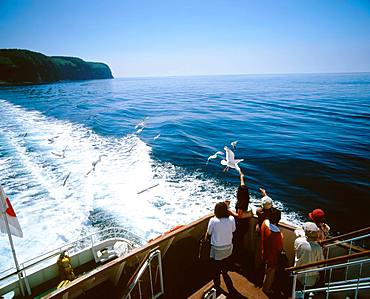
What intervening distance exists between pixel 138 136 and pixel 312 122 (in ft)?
65.8

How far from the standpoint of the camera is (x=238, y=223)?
4.52 meters

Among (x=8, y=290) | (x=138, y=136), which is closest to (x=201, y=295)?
(x=8, y=290)

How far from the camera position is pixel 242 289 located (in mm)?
4117

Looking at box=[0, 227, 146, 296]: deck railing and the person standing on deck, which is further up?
the person standing on deck

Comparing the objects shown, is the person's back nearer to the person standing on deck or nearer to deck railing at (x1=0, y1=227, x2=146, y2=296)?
the person standing on deck

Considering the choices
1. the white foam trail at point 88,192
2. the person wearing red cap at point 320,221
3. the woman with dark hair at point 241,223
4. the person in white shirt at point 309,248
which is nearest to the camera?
the person in white shirt at point 309,248

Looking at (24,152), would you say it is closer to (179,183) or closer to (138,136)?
(138,136)

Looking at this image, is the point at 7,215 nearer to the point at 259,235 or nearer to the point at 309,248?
the point at 259,235

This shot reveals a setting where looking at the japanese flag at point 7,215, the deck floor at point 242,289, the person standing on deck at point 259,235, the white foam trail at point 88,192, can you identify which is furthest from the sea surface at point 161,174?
the person standing on deck at point 259,235

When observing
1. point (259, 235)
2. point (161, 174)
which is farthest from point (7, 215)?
point (161, 174)

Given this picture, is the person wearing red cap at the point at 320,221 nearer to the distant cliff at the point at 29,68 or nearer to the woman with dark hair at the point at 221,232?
the woman with dark hair at the point at 221,232

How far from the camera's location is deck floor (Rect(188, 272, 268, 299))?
4.01 meters

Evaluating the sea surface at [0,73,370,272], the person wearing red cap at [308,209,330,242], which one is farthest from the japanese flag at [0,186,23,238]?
the person wearing red cap at [308,209,330,242]

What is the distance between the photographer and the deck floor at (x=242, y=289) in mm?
4008
